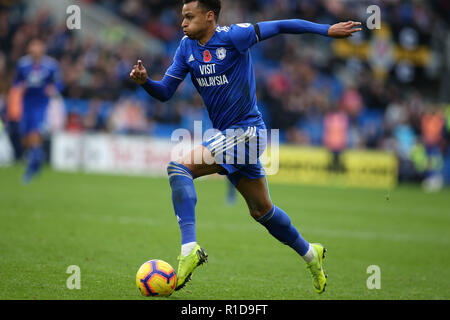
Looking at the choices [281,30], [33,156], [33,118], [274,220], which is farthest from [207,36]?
[33,118]

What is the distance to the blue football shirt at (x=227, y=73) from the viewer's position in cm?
548

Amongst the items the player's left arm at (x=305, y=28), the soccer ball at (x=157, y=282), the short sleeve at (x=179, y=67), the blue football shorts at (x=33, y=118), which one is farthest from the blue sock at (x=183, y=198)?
the blue football shorts at (x=33, y=118)

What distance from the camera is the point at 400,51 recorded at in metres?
27.4

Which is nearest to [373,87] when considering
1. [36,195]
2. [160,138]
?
[160,138]

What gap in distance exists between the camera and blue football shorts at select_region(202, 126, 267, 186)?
17.6ft

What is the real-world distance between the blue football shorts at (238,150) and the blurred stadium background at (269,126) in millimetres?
1011

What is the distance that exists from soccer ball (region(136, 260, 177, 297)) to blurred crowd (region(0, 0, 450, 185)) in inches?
567

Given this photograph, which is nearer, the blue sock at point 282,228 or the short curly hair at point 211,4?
the short curly hair at point 211,4

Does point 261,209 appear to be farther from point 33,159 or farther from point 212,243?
point 33,159

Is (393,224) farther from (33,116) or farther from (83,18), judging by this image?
(83,18)

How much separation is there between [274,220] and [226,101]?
3.69 feet

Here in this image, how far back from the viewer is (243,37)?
17.7ft

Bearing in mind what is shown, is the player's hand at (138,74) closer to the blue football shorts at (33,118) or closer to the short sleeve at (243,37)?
the short sleeve at (243,37)

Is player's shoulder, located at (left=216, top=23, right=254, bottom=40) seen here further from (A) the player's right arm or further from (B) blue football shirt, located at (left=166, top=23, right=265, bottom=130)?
(A) the player's right arm
